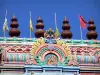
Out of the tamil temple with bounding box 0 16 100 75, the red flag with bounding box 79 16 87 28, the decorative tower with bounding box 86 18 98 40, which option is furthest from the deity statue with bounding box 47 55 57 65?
the red flag with bounding box 79 16 87 28

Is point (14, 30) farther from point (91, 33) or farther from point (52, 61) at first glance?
point (91, 33)


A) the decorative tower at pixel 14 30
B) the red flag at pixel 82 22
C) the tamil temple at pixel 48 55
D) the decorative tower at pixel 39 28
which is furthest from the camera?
the red flag at pixel 82 22

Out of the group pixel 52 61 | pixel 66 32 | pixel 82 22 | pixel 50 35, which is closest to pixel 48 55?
pixel 52 61

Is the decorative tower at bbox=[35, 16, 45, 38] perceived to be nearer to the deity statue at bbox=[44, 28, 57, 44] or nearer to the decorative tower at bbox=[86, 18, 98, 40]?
the deity statue at bbox=[44, 28, 57, 44]

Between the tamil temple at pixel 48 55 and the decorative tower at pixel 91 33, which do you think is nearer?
the tamil temple at pixel 48 55

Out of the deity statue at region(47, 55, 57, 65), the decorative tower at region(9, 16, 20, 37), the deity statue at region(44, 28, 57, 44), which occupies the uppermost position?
the decorative tower at region(9, 16, 20, 37)

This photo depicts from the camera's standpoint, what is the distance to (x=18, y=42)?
31766mm

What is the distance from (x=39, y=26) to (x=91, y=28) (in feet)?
14.1

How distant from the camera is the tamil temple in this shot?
29922 millimetres

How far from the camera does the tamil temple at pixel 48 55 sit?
98.2 ft

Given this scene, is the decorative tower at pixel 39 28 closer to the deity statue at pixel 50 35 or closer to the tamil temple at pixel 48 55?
the tamil temple at pixel 48 55

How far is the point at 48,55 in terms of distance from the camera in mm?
30719

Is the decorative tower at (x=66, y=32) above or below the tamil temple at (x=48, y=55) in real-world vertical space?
above

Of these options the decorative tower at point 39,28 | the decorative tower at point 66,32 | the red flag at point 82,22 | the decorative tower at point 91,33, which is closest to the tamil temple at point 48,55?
the decorative tower at point 39,28
